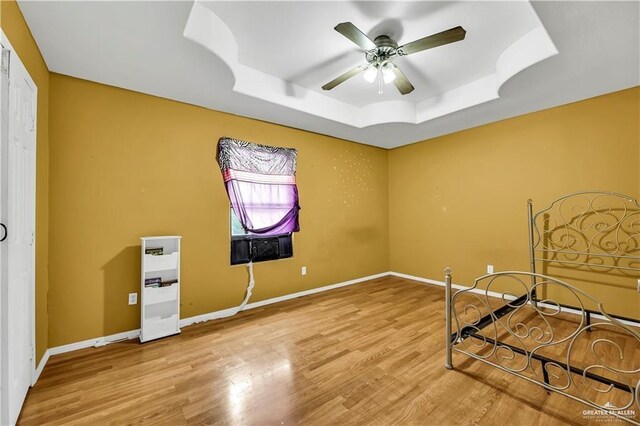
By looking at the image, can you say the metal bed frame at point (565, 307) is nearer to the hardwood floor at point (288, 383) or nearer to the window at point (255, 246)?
the hardwood floor at point (288, 383)

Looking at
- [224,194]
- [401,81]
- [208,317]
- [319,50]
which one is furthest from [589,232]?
[208,317]

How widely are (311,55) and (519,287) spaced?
3.97 meters

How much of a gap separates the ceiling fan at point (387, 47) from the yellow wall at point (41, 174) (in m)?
2.17

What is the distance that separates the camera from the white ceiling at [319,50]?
6.11 ft

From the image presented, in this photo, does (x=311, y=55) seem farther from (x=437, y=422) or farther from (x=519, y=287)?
(x=519, y=287)

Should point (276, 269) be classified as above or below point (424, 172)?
below

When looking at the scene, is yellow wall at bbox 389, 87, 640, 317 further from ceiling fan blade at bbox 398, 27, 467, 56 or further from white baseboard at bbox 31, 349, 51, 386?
white baseboard at bbox 31, 349, 51, 386

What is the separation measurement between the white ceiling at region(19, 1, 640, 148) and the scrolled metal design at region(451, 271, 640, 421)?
1930 millimetres

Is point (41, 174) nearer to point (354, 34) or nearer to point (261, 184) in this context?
point (261, 184)

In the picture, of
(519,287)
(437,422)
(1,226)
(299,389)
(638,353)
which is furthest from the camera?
(519,287)

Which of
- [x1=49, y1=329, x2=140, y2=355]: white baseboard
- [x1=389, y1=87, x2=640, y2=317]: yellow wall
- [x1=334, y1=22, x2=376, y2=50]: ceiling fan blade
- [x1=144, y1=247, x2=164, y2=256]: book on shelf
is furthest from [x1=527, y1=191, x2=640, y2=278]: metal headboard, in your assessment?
[x1=49, y1=329, x2=140, y2=355]: white baseboard

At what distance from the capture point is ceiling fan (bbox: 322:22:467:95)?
1.88 metres

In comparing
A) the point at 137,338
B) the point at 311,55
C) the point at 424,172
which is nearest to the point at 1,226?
the point at 137,338

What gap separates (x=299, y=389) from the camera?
6.24 ft
